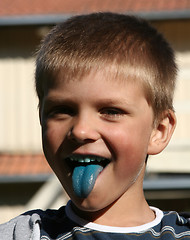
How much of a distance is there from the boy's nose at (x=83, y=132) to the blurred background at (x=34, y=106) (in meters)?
7.62

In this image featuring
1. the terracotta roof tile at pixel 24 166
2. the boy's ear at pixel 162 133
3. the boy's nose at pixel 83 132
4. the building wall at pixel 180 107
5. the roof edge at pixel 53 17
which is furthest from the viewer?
the terracotta roof tile at pixel 24 166

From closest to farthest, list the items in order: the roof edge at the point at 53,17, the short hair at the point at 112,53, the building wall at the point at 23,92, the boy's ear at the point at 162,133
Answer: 1. the short hair at the point at 112,53
2. the boy's ear at the point at 162,133
3. the roof edge at the point at 53,17
4. the building wall at the point at 23,92

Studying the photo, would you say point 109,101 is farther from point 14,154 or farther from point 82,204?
point 14,154

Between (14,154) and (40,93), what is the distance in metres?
9.09

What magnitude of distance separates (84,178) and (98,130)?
0.65 feet

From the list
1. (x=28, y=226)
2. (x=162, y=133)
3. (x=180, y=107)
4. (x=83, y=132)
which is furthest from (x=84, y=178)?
(x=180, y=107)

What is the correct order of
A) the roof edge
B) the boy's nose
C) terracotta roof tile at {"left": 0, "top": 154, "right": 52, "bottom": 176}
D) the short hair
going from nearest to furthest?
1. the boy's nose
2. the short hair
3. the roof edge
4. terracotta roof tile at {"left": 0, "top": 154, "right": 52, "bottom": 176}

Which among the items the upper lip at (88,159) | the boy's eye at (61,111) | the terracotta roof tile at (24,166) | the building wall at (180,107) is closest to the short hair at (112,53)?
the boy's eye at (61,111)

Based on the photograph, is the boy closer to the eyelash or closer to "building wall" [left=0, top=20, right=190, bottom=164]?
the eyelash

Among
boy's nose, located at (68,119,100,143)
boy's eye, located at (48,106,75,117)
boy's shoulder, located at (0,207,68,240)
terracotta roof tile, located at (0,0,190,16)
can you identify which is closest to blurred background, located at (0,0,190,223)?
terracotta roof tile, located at (0,0,190,16)

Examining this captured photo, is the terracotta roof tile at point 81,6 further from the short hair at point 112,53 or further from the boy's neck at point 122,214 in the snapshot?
the boy's neck at point 122,214

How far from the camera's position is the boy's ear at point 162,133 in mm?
2594

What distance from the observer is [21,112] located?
1148 centimetres

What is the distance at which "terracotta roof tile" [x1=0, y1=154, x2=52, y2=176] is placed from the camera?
10.7m
